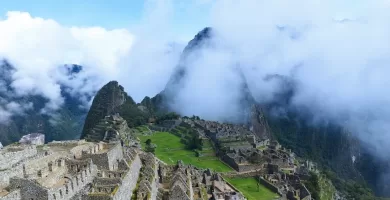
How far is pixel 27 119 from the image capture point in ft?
238

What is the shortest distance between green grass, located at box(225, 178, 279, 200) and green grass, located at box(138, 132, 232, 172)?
323 cm

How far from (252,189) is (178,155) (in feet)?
47.2

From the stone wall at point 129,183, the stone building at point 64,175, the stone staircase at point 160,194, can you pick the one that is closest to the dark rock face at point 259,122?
the stone wall at point 129,183

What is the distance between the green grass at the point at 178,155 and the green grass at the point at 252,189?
10.6ft

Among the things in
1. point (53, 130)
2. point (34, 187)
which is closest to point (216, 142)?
point (53, 130)

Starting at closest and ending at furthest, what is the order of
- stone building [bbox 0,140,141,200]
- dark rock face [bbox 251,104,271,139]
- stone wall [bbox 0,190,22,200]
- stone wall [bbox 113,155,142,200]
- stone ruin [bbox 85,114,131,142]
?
stone wall [bbox 0,190,22,200] < stone building [bbox 0,140,141,200] < stone wall [bbox 113,155,142,200] < stone ruin [bbox 85,114,131,142] < dark rock face [bbox 251,104,271,139]

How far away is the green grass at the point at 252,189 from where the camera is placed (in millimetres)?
44438

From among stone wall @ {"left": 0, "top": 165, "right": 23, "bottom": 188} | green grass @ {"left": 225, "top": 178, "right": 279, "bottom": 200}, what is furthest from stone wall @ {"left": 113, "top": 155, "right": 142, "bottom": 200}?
green grass @ {"left": 225, "top": 178, "right": 279, "bottom": 200}

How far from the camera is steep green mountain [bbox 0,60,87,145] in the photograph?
225 ft

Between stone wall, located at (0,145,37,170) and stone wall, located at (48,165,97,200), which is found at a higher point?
stone wall, located at (0,145,37,170)

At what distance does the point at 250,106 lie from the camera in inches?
5974

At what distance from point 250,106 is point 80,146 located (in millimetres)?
123442

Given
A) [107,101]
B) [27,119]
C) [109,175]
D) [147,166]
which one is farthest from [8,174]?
[107,101]

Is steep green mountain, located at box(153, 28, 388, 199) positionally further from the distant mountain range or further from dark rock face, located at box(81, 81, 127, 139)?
dark rock face, located at box(81, 81, 127, 139)
